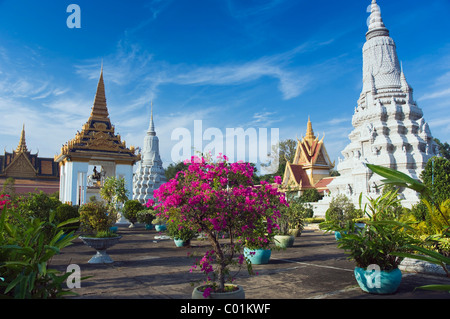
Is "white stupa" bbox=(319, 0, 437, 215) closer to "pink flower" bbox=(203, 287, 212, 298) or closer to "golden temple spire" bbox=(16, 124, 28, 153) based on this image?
"pink flower" bbox=(203, 287, 212, 298)

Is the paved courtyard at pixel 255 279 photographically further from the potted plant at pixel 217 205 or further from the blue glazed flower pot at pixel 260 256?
the potted plant at pixel 217 205

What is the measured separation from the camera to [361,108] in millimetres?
26984

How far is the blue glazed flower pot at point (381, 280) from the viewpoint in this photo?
18.9 ft

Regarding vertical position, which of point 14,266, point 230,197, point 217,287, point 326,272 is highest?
point 230,197

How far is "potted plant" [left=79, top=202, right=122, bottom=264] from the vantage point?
921cm

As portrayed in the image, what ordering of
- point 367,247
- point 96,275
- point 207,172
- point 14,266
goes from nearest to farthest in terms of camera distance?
point 14,266 → point 207,172 → point 367,247 → point 96,275

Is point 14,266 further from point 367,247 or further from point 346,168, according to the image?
point 346,168

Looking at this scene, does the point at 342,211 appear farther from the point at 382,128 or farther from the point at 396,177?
the point at 396,177

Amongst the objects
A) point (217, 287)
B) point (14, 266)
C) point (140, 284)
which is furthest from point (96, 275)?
point (217, 287)

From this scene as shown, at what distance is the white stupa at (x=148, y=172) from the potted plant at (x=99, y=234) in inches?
1042

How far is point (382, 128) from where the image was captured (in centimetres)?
2450

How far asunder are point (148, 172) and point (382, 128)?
83.8 feet

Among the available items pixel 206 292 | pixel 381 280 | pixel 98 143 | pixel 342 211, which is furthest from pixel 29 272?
pixel 98 143
